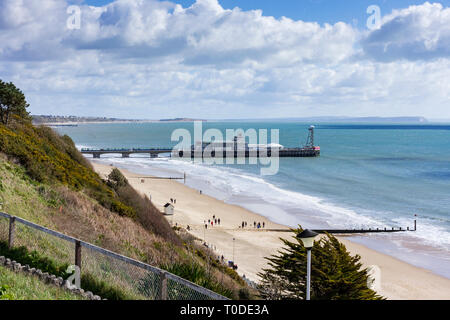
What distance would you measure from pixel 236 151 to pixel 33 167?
→ 289ft

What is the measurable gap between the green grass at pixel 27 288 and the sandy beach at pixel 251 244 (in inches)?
478

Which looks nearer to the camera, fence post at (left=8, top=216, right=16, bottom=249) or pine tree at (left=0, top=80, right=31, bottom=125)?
fence post at (left=8, top=216, right=16, bottom=249)

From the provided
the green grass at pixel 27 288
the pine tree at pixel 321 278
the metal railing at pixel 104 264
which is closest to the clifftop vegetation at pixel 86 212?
the metal railing at pixel 104 264

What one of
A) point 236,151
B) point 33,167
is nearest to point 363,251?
point 33,167

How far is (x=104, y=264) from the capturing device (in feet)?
25.1

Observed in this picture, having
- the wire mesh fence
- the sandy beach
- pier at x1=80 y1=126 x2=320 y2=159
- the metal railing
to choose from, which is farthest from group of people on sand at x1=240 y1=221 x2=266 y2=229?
pier at x1=80 y1=126 x2=320 y2=159

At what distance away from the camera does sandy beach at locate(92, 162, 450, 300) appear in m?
24.7

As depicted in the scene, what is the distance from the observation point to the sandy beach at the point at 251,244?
24.7m

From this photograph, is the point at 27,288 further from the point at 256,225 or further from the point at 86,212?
the point at 256,225

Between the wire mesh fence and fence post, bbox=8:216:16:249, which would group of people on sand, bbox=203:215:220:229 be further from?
fence post, bbox=8:216:16:249

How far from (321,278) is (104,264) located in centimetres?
749

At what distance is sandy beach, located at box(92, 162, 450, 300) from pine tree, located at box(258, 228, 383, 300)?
4.25m

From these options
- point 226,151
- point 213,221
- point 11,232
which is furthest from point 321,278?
point 226,151

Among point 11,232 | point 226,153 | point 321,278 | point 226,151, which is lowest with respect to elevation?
point 321,278
